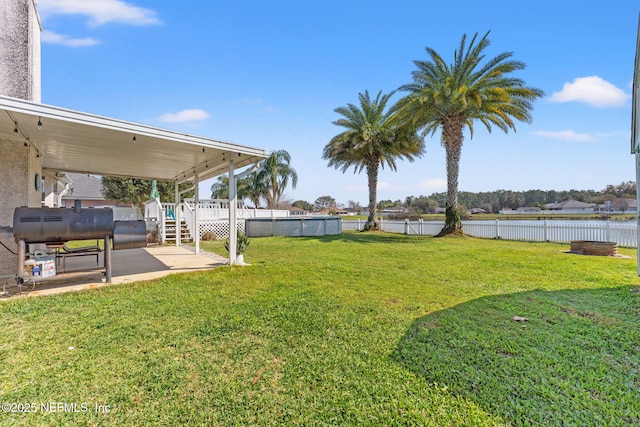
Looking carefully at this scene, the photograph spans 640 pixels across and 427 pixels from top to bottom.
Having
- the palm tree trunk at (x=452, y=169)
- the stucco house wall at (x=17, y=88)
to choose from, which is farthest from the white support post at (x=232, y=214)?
the palm tree trunk at (x=452, y=169)

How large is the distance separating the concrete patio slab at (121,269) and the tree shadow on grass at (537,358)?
18.3ft

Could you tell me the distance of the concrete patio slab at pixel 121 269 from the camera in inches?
206

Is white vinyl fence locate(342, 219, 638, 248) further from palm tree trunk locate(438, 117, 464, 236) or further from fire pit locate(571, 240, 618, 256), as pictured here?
fire pit locate(571, 240, 618, 256)

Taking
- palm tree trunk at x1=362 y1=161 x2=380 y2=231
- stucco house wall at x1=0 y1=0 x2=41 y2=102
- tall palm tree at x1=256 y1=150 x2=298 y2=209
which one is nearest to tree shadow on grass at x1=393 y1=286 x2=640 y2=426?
stucco house wall at x1=0 y1=0 x2=41 y2=102

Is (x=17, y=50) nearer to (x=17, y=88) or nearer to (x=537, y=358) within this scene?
(x=17, y=88)

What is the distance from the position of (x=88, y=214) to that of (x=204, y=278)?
93.2 inches

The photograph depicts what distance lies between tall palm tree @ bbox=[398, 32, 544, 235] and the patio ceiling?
11.0 m

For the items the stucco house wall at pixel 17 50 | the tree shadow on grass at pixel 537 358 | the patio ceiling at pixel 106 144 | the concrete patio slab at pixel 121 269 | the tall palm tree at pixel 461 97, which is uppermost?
the tall palm tree at pixel 461 97

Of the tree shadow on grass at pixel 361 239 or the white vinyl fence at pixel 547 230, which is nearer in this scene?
the white vinyl fence at pixel 547 230

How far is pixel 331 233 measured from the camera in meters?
19.1

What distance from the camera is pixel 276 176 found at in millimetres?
32625

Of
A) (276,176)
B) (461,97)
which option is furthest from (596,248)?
(276,176)

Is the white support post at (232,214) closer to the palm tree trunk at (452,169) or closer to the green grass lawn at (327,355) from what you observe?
the green grass lawn at (327,355)

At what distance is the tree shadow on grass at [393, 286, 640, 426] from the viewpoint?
7.06 feet
